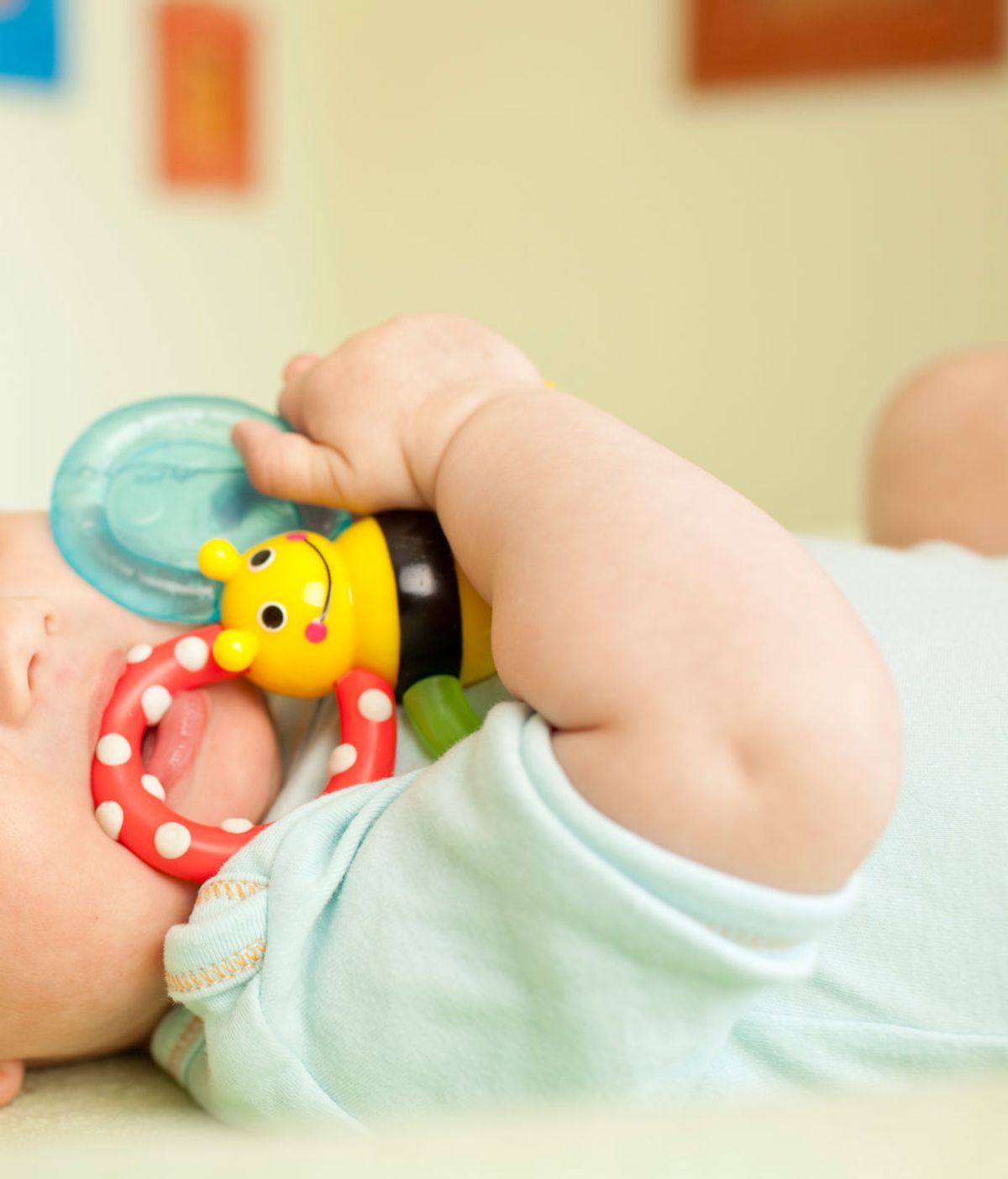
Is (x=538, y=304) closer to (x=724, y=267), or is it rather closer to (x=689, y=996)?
(x=724, y=267)

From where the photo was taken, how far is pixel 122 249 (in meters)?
2.55

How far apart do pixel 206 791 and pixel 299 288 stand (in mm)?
2497

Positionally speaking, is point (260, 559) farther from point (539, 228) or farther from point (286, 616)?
point (539, 228)

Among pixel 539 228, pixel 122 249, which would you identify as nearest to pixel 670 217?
pixel 539 228

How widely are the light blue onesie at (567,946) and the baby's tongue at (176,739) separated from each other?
0.33 feet

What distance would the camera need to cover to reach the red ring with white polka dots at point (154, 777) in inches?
27.4

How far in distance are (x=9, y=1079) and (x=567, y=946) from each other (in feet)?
1.25

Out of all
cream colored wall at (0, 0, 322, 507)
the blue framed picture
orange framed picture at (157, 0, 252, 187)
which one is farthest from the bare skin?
orange framed picture at (157, 0, 252, 187)

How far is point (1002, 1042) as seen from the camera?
2.28 ft

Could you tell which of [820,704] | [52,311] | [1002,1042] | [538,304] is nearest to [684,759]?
[820,704]

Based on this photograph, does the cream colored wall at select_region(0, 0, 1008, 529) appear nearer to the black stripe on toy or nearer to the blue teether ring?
the blue teether ring

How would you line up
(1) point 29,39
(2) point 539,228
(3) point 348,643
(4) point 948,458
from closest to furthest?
(3) point 348,643, (4) point 948,458, (1) point 29,39, (2) point 539,228

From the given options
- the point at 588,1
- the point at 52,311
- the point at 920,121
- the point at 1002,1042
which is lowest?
the point at 1002,1042

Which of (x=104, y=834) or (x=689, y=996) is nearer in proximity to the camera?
(x=689, y=996)
